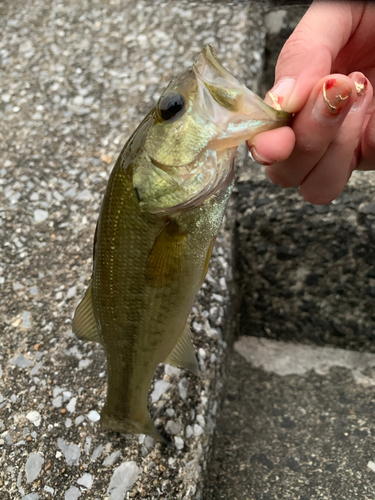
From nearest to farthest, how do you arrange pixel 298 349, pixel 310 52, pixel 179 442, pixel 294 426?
pixel 310 52 → pixel 179 442 → pixel 294 426 → pixel 298 349

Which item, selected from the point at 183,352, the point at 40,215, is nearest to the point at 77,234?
the point at 40,215

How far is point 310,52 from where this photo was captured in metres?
1.21

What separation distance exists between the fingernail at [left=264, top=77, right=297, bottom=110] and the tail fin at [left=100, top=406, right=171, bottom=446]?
112cm

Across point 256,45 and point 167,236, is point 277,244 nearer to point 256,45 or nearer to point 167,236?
point 167,236

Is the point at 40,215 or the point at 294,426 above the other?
the point at 40,215

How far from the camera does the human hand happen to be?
1055mm

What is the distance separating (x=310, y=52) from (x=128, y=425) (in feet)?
4.51

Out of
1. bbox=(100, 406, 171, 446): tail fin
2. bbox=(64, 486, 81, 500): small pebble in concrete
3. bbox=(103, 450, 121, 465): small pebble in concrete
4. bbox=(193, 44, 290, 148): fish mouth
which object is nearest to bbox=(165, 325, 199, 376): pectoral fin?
bbox=(100, 406, 171, 446): tail fin

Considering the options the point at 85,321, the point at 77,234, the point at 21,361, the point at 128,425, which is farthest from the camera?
the point at 77,234

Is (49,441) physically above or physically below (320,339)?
above

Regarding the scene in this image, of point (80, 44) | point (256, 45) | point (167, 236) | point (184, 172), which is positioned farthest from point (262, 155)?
point (80, 44)

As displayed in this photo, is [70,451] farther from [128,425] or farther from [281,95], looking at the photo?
[281,95]

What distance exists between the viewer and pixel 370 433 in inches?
74.1

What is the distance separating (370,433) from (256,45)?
232 centimetres
